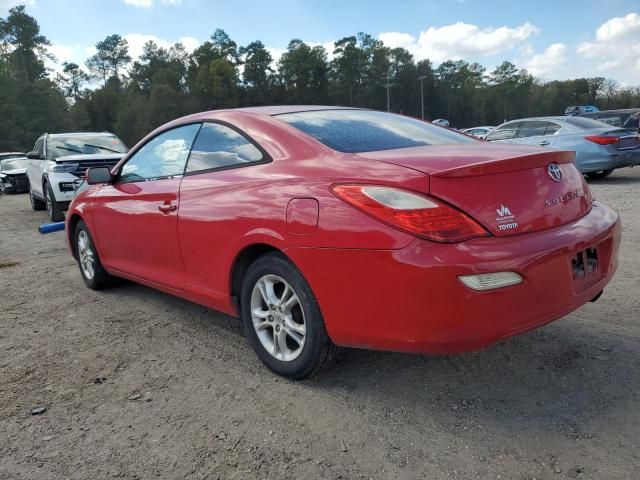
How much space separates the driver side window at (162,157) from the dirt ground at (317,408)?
112 cm

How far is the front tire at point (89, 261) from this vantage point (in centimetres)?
470

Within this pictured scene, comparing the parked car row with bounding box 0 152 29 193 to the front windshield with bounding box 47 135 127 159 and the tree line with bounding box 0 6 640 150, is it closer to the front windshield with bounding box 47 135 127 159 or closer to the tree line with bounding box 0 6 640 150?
the front windshield with bounding box 47 135 127 159

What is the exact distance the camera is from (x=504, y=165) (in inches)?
91.2

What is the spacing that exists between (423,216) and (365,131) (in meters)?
1.04

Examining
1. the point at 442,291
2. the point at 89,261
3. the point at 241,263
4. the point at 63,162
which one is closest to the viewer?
the point at 442,291

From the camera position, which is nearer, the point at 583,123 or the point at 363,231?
the point at 363,231

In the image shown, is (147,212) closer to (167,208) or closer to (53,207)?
(167,208)

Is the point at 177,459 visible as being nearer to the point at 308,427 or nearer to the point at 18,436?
the point at 308,427

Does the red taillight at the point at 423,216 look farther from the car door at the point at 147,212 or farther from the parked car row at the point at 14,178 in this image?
the parked car row at the point at 14,178

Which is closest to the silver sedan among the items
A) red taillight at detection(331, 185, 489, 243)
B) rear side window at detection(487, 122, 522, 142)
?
rear side window at detection(487, 122, 522, 142)

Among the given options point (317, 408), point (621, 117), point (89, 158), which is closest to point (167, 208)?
point (317, 408)

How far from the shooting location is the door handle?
11.0 ft

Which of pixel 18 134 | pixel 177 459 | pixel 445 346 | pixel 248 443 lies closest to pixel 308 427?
pixel 248 443

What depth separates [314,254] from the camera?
244 centimetres
